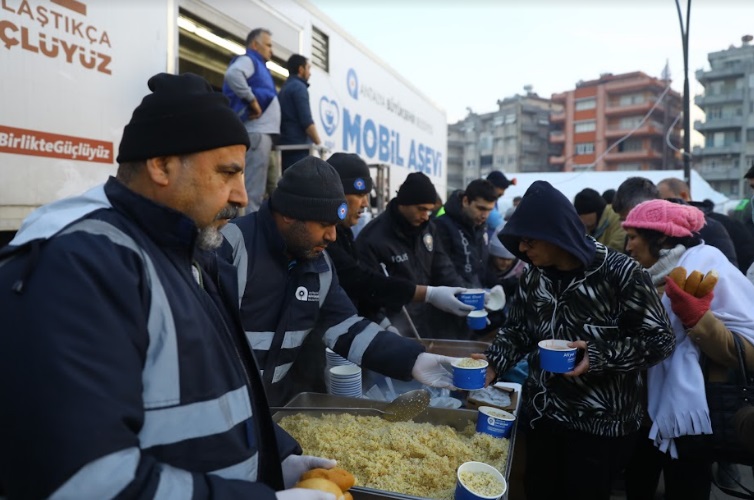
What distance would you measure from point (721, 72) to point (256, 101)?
78.7m

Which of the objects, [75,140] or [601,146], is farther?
[601,146]

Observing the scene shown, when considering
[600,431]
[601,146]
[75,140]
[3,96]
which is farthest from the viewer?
Result: [601,146]

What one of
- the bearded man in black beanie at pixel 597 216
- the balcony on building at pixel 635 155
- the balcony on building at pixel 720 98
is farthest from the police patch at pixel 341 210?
the balcony on building at pixel 720 98

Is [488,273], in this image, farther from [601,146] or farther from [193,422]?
[601,146]

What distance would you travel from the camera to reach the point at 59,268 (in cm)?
94

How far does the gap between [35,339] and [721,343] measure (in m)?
2.88

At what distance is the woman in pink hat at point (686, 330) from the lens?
2.56 m

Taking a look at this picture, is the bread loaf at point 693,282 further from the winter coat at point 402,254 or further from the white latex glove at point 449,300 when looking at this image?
the winter coat at point 402,254

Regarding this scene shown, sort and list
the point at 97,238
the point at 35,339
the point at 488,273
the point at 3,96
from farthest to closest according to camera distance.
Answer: the point at 488,273, the point at 3,96, the point at 97,238, the point at 35,339

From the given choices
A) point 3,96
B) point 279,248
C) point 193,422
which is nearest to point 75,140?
point 3,96

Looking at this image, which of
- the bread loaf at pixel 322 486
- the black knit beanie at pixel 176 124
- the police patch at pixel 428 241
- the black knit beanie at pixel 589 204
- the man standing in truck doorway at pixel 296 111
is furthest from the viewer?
the black knit beanie at pixel 589 204

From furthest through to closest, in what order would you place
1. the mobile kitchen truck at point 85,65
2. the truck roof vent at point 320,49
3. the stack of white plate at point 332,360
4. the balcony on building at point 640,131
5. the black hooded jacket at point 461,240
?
the balcony on building at point 640,131
the truck roof vent at point 320,49
the black hooded jacket at point 461,240
the mobile kitchen truck at point 85,65
the stack of white plate at point 332,360

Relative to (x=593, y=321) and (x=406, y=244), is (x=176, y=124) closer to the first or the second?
(x=593, y=321)

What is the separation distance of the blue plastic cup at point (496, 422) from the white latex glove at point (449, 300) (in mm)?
1549
